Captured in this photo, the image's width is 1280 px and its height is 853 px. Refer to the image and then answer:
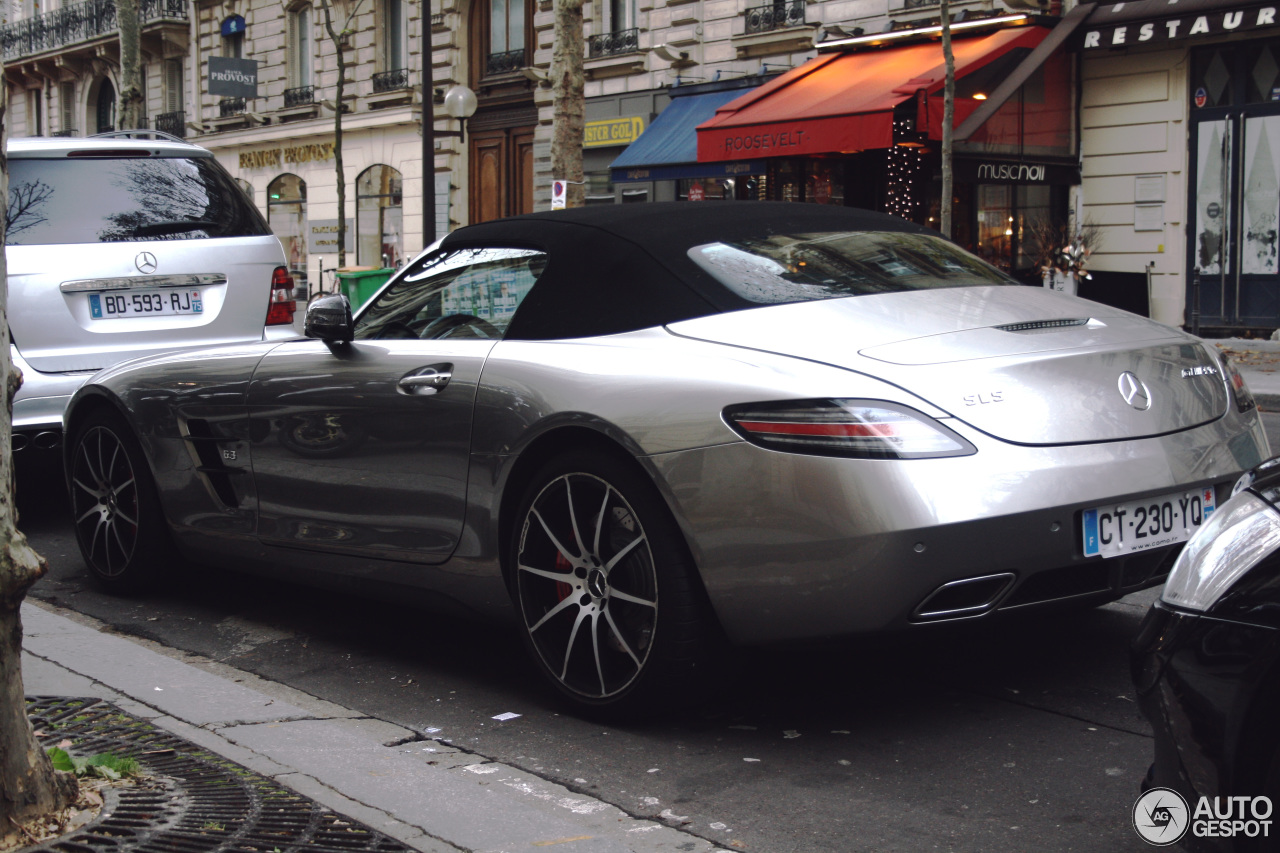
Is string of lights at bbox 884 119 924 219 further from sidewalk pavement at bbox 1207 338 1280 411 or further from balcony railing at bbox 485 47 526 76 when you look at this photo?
balcony railing at bbox 485 47 526 76

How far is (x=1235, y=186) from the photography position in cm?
1677

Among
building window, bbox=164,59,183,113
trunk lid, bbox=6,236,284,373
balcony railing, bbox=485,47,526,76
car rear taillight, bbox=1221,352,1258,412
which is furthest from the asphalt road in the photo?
building window, bbox=164,59,183,113

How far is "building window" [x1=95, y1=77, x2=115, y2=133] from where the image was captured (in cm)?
4162

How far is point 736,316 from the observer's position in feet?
12.1

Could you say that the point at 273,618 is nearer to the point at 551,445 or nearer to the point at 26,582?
the point at 551,445

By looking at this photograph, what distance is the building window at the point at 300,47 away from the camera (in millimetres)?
32906

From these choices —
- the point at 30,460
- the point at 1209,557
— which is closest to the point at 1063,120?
the point at 30,460

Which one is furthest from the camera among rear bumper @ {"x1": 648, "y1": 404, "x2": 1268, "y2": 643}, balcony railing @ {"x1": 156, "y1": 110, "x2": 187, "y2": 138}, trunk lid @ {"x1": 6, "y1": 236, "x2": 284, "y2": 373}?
balcony railing @ {"x1": 156, "y1": 110, "x2": 187, "y2": 138}

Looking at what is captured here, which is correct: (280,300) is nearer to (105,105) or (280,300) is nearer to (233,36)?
(233,36)

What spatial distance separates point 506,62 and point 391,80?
334cm

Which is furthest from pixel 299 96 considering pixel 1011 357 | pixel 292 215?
pixel 1011 357

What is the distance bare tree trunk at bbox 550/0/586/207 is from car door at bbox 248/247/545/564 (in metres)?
11.9

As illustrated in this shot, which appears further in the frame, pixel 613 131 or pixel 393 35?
pixel 393 35

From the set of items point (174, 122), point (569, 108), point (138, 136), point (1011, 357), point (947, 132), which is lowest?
point (1011, 357)
